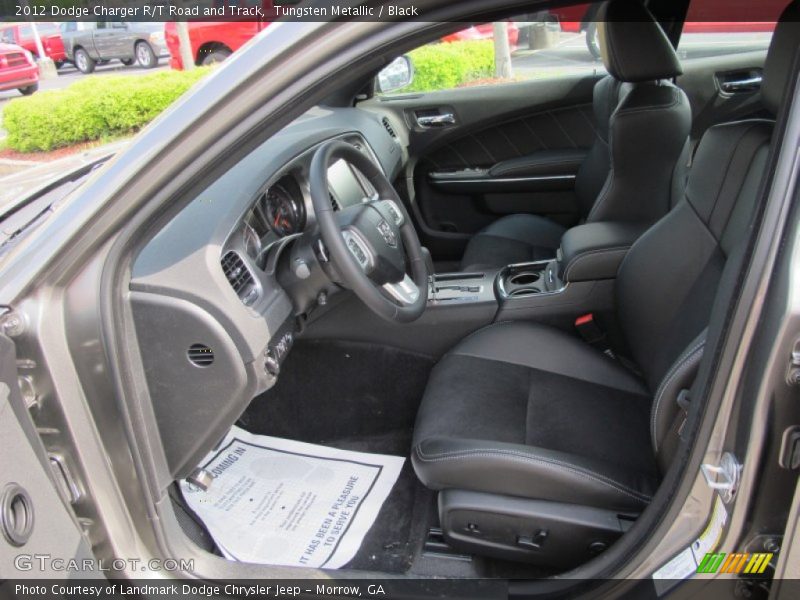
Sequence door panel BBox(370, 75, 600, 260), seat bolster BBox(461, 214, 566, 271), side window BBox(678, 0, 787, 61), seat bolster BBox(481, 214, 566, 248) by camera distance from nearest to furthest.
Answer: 1. side window BBox(678, 0, 787, 61)
2. seat bolster BBox(461, 214, 566, 271)
3. seat bolster BBox(481, 214, 566, 248)
4. door panel BBox(370, 75, 600, 260)

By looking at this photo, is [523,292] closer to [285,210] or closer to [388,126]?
[285,210]

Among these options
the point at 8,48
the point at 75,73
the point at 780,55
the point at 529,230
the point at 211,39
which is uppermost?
the point at 780,55

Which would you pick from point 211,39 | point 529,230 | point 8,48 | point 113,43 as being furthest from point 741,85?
point 113,43

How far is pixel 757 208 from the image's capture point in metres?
0.98

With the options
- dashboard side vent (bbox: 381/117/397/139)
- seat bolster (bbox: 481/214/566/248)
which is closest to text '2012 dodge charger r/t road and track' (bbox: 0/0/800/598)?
seat bolster (bbox: 481/214/566/248)

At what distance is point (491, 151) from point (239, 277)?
2079mm

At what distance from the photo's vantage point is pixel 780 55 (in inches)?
49.0

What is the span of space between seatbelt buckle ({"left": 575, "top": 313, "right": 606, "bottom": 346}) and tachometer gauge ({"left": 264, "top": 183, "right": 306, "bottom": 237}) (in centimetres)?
92

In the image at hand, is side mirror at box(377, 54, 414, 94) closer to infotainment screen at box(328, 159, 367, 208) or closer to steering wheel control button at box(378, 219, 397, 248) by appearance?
infotainment screen at box(328, 159, 367, 208)

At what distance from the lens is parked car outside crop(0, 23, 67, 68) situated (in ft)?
39.3

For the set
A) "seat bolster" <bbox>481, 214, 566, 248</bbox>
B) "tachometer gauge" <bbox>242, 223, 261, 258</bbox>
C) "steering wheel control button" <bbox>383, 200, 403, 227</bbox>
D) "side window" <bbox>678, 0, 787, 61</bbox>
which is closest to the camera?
"tachometer gauge" <bbox>242, 223, 261, 258</bbox>

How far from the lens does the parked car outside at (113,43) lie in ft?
35.0

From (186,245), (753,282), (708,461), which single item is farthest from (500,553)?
(186,245)

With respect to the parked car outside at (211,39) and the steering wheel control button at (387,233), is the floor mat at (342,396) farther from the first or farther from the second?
the parked car outside at (211,39)
